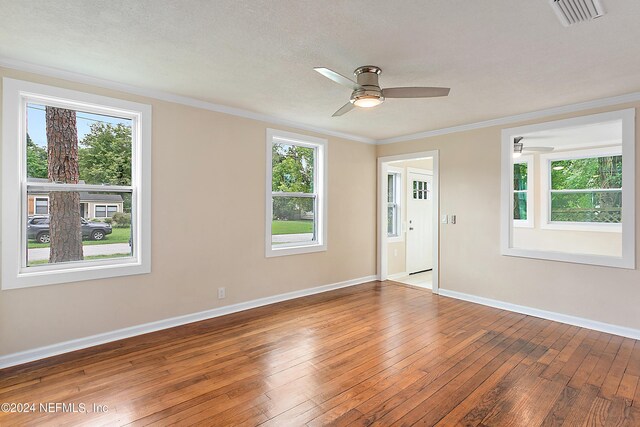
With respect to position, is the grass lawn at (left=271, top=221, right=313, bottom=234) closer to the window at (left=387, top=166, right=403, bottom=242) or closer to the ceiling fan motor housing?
the window at (left=387, top=166, right=403, bottom=242)

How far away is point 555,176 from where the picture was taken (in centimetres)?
594

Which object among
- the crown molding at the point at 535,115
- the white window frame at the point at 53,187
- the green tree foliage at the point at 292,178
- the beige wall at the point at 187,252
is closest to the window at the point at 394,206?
the crown molding at the point at 535,115

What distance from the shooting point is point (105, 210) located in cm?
332

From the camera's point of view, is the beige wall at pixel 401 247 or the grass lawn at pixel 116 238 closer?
the grass lawn at pixel 116 238

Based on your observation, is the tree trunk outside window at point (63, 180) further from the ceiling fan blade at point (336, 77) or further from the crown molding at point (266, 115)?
the ceiling fan blade at point (336, 77)

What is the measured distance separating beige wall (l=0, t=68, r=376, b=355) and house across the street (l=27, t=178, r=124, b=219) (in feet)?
1.17

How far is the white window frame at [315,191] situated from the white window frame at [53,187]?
1487mm

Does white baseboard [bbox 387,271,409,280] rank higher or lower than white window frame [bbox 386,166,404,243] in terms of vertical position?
lower

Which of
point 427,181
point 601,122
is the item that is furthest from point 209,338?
point 427,181

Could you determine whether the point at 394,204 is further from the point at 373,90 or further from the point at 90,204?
the point at 90,204

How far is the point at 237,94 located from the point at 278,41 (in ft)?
4.29

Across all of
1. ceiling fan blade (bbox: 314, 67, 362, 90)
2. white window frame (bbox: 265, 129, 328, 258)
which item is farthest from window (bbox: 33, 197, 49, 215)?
ceiling fan blade (bbox: 314, 67, 362, 90)

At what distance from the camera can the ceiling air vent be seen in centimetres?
189

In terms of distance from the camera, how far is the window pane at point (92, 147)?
9.68 feet
